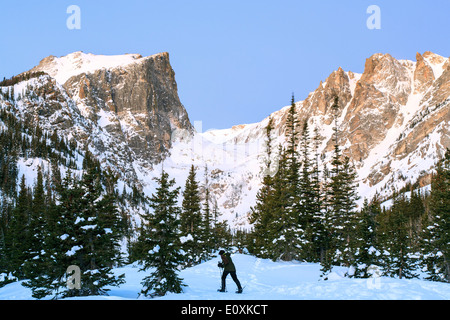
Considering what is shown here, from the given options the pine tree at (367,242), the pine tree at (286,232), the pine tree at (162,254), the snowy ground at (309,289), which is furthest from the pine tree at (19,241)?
the pine tree at (367,242)

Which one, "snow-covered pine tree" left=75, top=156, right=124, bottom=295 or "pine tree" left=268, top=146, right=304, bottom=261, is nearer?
"snow-covered pine tree" left=75, top=156, right=124, bottom=295

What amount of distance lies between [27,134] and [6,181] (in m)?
54.5

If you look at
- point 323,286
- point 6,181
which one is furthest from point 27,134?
point 323,286

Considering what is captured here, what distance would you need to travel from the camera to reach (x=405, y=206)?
118062 millimetres

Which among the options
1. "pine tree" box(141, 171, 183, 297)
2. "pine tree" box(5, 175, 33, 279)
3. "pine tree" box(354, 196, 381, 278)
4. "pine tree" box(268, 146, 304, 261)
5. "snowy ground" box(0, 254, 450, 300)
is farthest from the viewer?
"pine tree" box(5, 175, 33, 279)

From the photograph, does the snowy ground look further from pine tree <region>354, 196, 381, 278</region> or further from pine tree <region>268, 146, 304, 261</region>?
pine tree <region>268, 146, 304, 261</region>

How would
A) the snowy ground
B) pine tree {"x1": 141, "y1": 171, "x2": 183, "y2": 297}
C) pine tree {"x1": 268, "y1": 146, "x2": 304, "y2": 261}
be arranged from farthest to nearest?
1. pine tree {"x1": 268, "y1": 146, "x2": 304, "y2": 261}
2. pine tree {"x1": 141, "y1": 171, "x2": 183, "y2": 297}
3. the snowy ground

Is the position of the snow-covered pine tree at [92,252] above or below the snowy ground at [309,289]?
above

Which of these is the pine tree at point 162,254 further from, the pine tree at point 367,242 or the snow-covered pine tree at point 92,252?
the pine tree at point 367,242

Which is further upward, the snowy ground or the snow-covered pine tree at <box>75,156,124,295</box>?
the snow-covered pine tree at <box>75,156,124,295</box>

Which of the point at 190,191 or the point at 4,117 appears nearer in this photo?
the point at 190,191

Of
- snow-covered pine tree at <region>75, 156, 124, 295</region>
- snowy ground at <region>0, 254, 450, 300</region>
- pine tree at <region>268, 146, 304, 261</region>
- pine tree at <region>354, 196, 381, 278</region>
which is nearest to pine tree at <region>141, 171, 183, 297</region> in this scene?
snowy ground at <region>0, 254, 450, 300</region>
